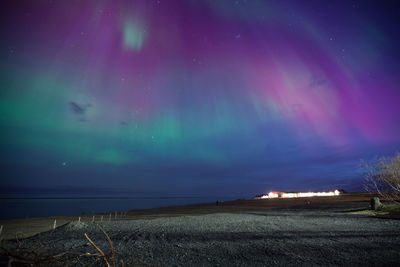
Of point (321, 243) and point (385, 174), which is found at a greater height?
point (385, 174)

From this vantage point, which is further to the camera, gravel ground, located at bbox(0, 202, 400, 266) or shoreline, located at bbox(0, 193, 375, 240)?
shoreline, located at bbox(0, 193, 375, 240)

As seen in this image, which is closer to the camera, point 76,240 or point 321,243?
point 321,243

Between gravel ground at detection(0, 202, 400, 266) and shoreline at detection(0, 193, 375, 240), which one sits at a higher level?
gravel ground at detection(0, 202, 400, 266)

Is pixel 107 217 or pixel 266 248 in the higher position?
pixel 266 248

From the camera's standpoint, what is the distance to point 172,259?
10.1m

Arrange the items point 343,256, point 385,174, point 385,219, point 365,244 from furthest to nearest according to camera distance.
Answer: point 385,174 < point 385,219 < point 365,244 < point 343,256

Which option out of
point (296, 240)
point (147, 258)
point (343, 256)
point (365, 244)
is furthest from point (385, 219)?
point (147, 258)

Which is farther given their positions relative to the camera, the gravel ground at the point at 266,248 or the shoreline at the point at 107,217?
the shoreline at the point at 107,217

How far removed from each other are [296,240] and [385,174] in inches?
652

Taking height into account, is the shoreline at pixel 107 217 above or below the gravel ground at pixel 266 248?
below

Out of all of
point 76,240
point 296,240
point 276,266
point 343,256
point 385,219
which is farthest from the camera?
point 385,219

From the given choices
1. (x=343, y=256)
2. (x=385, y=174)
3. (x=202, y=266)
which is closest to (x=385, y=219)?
(x=385, y=174)

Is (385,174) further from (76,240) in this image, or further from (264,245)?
(76,240)

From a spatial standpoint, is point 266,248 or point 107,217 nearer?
point 266,248
